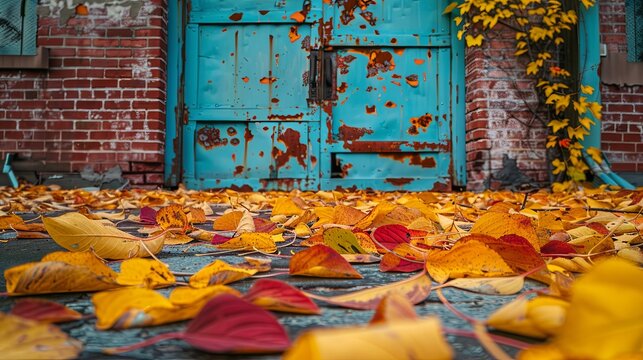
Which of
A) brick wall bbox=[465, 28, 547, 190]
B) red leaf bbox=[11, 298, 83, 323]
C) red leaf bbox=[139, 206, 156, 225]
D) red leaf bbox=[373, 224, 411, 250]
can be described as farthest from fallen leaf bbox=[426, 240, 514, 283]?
brick wall bbox=[465, 28, 547, 190]

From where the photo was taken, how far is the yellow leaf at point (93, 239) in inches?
27.5

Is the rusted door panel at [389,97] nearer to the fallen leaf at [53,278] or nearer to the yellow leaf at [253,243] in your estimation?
the yellow leaf at [253,243]

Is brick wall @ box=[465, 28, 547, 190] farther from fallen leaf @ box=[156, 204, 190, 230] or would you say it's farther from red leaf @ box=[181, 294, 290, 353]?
red leaf @ box=[181, 294, 290, 353]

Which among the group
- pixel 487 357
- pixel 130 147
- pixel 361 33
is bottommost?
pixel 487 357

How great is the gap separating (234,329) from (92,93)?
3.95 m

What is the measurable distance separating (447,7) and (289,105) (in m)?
1.59

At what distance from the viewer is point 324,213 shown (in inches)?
50.4

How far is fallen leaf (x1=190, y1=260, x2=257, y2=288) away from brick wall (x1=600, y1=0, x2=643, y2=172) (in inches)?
155

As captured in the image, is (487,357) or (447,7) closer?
(487,357)

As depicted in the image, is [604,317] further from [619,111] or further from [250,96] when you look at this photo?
[619,111]

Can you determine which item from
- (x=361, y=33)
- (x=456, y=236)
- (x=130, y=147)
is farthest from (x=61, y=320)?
(x=361, y=33)

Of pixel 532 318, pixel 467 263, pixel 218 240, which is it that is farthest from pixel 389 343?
pixel 218 240

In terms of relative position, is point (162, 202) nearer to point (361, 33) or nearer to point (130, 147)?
point (130, 147)

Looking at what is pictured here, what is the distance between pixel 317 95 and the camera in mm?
4066
